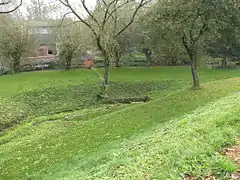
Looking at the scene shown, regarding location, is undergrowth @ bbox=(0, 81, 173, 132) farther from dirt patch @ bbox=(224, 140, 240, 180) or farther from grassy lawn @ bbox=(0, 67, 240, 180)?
dirt patch @ bbox=(224, 140, 240, 180)

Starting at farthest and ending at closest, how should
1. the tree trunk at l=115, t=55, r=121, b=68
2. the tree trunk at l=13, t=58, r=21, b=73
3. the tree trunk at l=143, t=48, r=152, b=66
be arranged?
the tree trunk at l=13, t=58, r=21, b=73, the tree trunk at l=143, t=48, r=152, b=66, the tree trunk at l=115, t=55, r=121, b=68

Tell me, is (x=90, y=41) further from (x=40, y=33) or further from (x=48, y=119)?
(x=48, y=119)

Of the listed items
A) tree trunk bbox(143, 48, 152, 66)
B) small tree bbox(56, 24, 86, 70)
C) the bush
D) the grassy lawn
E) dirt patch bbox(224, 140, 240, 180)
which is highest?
small tree bbox(56, 24, 86, 70)

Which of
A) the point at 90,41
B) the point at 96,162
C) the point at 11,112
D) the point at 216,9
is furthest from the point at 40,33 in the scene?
the point at 96,162

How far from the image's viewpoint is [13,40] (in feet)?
161

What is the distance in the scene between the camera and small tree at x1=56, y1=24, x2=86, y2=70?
4850cm

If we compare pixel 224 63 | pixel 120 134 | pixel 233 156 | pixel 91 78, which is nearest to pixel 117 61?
pixel 91 78

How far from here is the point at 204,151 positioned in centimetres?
740

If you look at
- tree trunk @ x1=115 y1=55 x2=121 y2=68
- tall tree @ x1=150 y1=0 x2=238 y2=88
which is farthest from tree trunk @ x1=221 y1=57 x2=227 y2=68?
tall tree @ x1=150 y1=0 x2=238 y2=88

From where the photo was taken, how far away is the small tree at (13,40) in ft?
161

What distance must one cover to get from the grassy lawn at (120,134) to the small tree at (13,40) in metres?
14.0

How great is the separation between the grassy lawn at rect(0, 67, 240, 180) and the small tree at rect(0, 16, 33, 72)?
14.0 meters

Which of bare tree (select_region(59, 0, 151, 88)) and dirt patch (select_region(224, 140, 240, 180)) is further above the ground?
bare tree (select_region(59, 0, 151, 88))

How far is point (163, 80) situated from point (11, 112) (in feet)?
52.3
